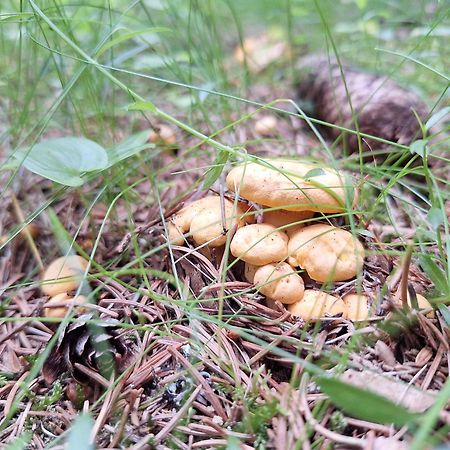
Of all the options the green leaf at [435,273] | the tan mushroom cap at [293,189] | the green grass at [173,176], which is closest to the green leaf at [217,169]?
the green grass at [173,176]

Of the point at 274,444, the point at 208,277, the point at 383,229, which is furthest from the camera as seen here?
the point at 383,229

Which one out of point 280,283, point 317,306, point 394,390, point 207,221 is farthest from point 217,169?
A: point 394,390

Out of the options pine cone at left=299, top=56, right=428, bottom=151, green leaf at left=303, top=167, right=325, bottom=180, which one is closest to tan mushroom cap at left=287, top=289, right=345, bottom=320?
green leaf at left=303, top=167, right=325, bottom=180

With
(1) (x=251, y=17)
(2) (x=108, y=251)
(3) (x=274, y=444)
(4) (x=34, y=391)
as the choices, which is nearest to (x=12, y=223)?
(2) (x=108, y=251)

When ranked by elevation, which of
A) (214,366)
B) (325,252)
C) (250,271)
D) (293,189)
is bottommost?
(214,366)

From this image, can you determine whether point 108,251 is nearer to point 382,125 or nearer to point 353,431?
point 353,431

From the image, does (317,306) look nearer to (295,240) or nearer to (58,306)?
(295,240)

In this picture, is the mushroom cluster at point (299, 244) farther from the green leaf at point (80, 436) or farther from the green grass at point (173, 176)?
the green leaf at point (80, 436)
